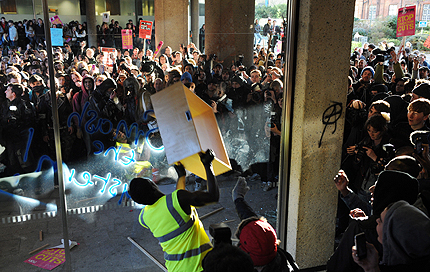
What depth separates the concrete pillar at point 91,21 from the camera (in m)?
2.99

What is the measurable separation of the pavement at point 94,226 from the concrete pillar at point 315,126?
16.2 inches

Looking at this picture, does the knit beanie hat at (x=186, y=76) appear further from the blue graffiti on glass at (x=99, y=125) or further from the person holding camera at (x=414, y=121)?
the person holding camera at (x=414, y=121)

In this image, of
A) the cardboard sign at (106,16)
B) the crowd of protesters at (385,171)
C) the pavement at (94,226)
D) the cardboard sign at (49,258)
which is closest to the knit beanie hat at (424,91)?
the crowd of protesters at (385,171)

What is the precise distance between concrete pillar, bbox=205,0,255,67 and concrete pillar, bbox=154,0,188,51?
269 millimetres

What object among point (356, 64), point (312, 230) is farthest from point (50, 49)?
point (356, 64)

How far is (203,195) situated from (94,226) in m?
1.64

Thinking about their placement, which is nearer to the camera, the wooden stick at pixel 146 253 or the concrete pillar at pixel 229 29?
the concrete pillar at pixel 229 29

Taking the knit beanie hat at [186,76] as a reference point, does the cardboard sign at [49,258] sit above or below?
below

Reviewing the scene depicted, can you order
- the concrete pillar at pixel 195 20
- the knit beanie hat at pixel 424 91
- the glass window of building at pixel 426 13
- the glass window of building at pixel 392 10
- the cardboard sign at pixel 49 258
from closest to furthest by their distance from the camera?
the concrete pillar at pixel 195 20 < the cardboard sign at pixel 49 258 < the knit beanie hat at pixel 424 91 < the glass window of building at pixel 392 10 < the glass window of building at pixel 426 13

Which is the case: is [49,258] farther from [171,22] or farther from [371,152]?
[371,152]

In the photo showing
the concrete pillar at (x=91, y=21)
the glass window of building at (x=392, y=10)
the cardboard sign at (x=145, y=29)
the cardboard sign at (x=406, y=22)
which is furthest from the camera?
the cardboard sign at (x=406, y=22)

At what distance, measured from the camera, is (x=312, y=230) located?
11.8 feet

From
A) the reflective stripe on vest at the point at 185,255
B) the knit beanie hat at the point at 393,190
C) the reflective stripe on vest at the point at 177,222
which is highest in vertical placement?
the knit beanie hat at the point at 393,190

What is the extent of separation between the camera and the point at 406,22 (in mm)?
6336
